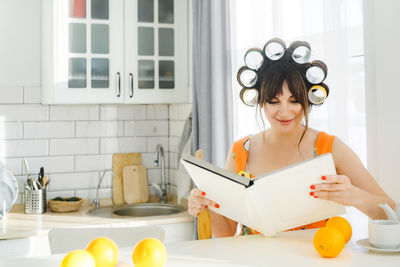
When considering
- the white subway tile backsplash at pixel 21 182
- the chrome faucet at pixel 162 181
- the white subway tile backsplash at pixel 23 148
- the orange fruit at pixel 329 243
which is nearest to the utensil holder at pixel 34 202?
the white subway tile backsplash at pixel 21 182

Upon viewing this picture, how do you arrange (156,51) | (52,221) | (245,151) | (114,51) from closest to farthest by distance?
(245,151) → (52,221) → (114,51) → (156,51)

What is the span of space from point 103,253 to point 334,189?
0.69 meters

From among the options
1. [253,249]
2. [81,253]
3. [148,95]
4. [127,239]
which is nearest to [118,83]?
[148,95]

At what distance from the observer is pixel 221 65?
2848 mm

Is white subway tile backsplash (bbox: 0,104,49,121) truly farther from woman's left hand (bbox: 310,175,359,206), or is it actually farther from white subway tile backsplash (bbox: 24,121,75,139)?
woman's left hand (bbox: 310,175,359,206)

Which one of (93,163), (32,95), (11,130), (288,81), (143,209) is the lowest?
(143,209)

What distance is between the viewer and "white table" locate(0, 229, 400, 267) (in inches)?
52.1

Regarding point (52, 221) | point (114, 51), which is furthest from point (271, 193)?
point (114, 51)

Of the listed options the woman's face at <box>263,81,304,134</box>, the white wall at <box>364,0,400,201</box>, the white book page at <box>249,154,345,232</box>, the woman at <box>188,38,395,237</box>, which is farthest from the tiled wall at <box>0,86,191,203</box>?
the white book page at <box>249,154,345,232</box>

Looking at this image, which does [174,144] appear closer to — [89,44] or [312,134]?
[89,44]

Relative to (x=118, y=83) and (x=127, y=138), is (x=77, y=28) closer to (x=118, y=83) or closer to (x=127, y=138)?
(x=118, y=83)

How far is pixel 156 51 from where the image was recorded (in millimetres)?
3391

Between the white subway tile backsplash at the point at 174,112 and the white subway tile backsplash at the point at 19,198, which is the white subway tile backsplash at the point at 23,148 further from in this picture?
the white subway tile backsplash at the point at 174,112

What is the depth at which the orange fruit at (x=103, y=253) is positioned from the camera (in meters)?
1.15
